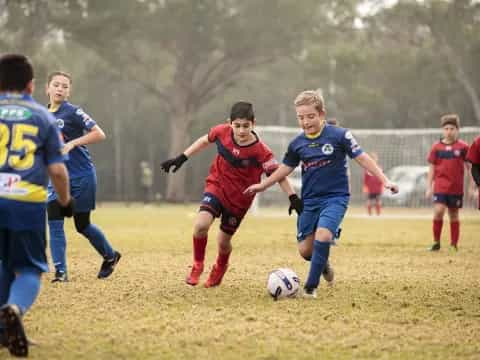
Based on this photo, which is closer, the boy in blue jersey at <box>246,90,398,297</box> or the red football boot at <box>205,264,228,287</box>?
the boy in blue jersey at <box>246,90,398,297</box>

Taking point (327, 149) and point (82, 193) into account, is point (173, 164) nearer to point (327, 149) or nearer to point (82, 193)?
point (82, 193)

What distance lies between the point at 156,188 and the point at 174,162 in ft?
145

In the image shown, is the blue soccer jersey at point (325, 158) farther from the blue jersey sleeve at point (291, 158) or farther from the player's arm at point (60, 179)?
the player's arm at point (60, 179)

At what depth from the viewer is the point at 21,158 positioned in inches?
211

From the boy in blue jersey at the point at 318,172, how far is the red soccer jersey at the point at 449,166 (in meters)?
6.06

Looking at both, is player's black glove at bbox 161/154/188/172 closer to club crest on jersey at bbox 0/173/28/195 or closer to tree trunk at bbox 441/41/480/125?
club crest on jersey at bbox 0/173/28/195

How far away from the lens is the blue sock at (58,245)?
28.7ft

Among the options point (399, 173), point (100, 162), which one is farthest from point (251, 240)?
point (100, 162)

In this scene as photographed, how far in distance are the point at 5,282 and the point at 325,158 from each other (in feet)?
10.9

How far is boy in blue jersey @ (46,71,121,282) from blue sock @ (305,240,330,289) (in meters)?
2.37

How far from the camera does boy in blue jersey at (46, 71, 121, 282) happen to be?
28.3 ft

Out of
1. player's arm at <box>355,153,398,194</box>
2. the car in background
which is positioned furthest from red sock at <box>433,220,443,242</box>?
the car in background

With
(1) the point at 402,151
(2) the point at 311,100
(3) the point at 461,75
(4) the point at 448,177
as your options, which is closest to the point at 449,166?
(4) the point at 448,177

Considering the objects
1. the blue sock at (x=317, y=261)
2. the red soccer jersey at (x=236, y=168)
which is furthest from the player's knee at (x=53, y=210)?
the blue sock at (x=317, y=261)
